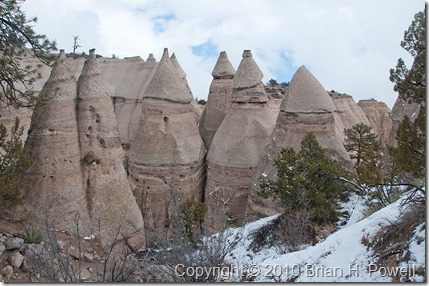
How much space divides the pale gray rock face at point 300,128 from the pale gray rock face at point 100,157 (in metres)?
4.03

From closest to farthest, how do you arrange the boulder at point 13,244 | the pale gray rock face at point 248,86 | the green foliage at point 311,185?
the boulder at point 13,244 < the green foliage at point 311,185 < the pale gray rock face at point 248,86

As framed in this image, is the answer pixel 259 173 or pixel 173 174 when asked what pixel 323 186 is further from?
pixel 173 174

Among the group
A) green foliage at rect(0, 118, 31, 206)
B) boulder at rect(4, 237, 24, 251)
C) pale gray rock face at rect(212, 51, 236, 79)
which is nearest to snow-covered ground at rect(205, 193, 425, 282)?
boulder at rect(4, 237, 24, 251)

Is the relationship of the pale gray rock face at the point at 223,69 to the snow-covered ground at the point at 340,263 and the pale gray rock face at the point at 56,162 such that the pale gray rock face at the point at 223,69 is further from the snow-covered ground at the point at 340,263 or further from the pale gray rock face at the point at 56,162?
the snow-covered ground at the point at 340,263

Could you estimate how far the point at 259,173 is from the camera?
42.4 feet

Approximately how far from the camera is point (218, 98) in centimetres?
1802

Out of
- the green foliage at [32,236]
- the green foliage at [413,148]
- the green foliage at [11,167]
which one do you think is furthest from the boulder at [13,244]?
the green foliage at [413,148]

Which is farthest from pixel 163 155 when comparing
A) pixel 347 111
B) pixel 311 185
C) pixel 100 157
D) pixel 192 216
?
pixel 347 111

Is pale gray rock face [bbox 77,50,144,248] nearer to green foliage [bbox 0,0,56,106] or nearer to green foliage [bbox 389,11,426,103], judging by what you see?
green foliage [bbox 0,0,56,106]

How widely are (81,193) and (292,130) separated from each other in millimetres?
6480

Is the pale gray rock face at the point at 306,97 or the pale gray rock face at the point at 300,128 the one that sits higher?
the pale gray rock face at the point at 306,97

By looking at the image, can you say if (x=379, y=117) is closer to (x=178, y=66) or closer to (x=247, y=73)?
(x=178, y=66)

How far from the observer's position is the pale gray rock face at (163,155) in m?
14.6

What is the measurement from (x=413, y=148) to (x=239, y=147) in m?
8.73
